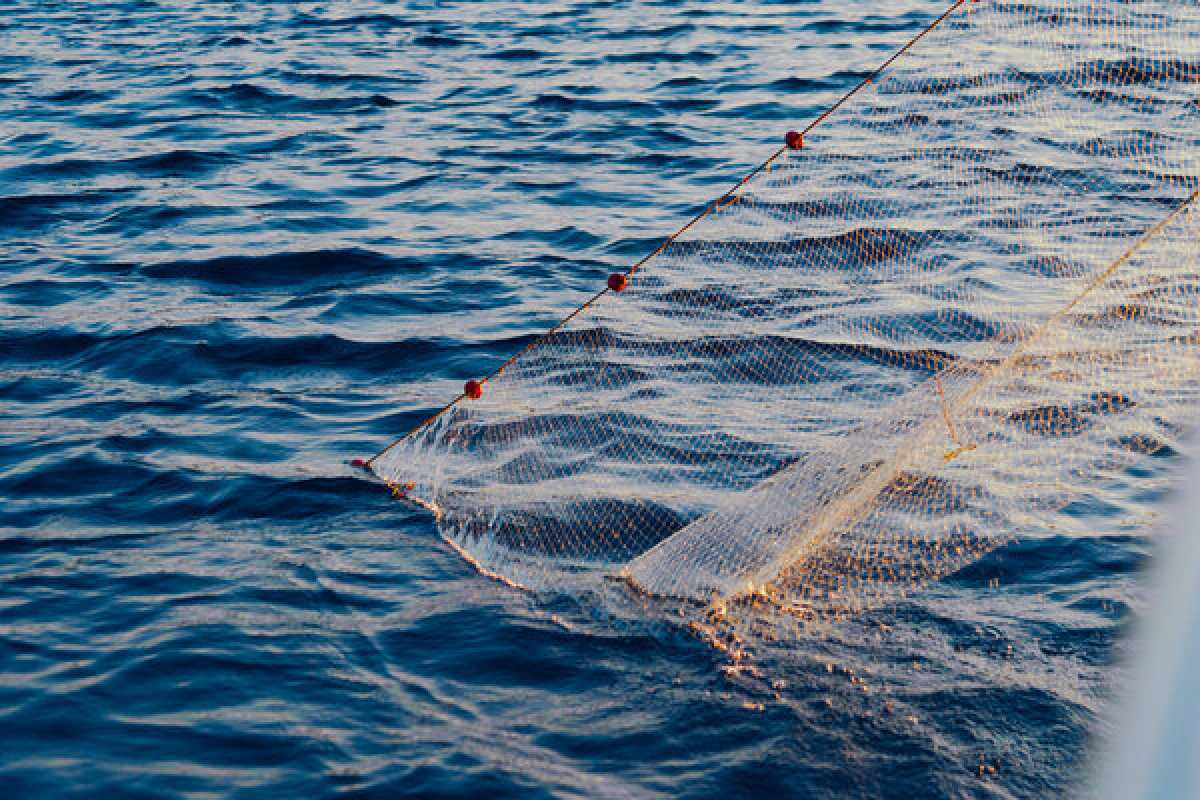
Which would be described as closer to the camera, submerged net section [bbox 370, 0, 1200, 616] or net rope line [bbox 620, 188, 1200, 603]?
net rope line [bbox 620, 188, 1200, 603]

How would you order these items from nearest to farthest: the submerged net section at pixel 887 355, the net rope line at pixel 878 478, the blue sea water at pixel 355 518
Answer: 1. the blue sea water at pixel 355 518
2. the net rope line at pixel 878 478
3. the submerged net section at pixel 887 355

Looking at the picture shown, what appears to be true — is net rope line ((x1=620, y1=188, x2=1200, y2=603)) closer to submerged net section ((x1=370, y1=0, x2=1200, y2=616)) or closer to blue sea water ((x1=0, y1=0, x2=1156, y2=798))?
submerged net section ((x1=370, y1=0, x2=1200, y2=616))

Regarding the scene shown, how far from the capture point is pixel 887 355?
8883 mm

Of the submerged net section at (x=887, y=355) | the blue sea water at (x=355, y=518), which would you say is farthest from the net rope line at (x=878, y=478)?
the blue sea water at (x=355, y=518)

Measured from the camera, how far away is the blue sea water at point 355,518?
542 cm

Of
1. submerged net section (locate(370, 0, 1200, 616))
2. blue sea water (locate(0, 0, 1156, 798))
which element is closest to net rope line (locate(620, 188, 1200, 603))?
submerged net section (locate(370, 0, 1200, 616))

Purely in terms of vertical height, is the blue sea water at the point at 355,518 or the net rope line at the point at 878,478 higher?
the net rope line at the point at 878,478

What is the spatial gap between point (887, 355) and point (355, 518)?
3.58m

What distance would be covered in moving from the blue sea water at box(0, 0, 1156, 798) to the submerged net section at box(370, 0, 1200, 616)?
0.33 meters

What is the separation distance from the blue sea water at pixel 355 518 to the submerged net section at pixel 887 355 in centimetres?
33

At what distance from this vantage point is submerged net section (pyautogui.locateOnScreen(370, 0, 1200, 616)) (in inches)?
260

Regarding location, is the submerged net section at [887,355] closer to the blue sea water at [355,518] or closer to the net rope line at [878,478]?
A: the net rope line at [878,478]

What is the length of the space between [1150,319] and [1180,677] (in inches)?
218

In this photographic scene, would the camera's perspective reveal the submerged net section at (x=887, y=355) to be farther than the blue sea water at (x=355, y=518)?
Yes
